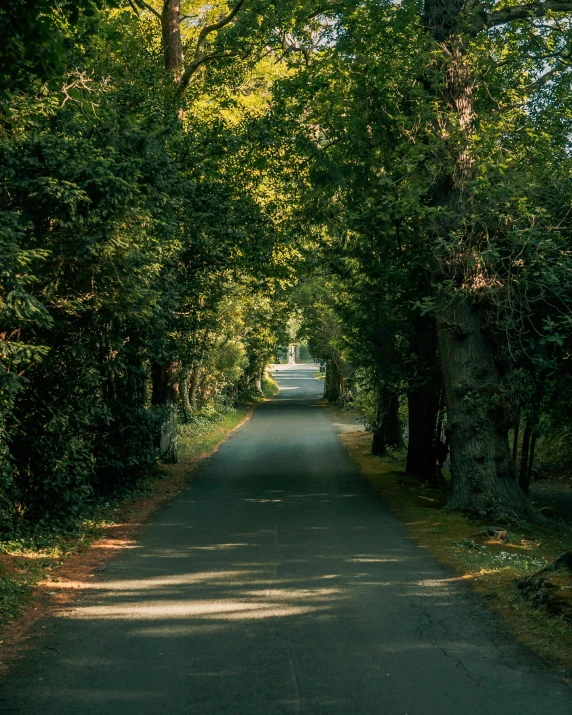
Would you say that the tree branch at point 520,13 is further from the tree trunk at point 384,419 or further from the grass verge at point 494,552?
the tree trunk at point 384,419

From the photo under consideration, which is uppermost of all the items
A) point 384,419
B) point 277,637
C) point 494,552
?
point 384,419

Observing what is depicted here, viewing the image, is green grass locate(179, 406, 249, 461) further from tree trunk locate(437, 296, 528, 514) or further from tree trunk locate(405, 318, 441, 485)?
tree trunk locate(437, 296, 528, 514)

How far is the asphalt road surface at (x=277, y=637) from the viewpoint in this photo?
6203 mm

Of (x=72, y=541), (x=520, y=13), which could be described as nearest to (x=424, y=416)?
(x=520, y=13)

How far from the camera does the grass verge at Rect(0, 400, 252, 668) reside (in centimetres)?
873

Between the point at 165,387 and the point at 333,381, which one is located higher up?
the point at 165,387

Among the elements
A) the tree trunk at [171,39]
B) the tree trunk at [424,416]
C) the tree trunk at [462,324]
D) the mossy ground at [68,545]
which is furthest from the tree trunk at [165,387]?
the tree trunk at [462,324]

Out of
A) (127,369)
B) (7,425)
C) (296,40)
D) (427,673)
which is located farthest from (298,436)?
(427,673)

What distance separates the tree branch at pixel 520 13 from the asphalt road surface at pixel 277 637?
388 inches

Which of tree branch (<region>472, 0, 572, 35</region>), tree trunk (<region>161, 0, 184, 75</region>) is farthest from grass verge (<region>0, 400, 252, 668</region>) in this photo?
tree branch (<region>472, 0, 572, 35</region>)

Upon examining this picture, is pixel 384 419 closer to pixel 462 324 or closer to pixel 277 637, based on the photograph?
pixel 462 324

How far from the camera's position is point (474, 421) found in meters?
15.8

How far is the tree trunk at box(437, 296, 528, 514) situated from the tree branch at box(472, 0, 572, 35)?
18.0 feet

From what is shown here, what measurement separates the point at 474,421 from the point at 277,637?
8.93m
